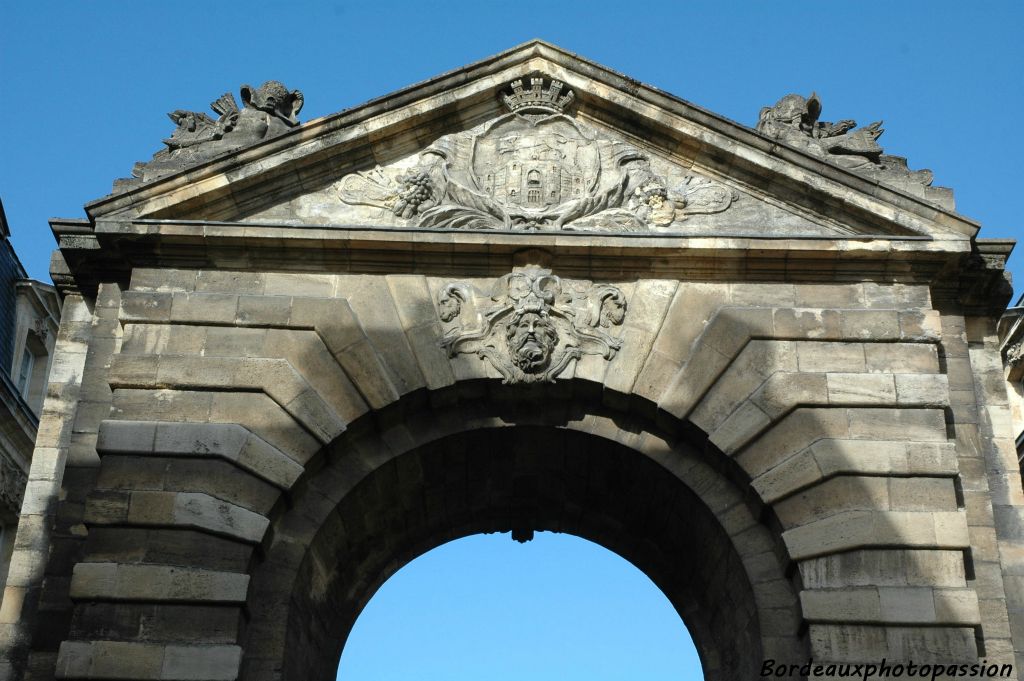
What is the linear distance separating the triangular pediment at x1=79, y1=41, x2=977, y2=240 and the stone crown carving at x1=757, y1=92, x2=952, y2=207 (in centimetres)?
47

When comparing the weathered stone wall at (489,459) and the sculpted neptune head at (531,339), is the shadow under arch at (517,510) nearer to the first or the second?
the weathered stone wall at (489,459)

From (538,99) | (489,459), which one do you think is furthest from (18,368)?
(538,99)

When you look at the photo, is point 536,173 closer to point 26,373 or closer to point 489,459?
point 489,459

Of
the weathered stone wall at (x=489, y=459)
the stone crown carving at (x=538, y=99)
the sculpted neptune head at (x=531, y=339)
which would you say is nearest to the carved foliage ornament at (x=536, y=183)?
the stone crown carving at (x=538, y=99)

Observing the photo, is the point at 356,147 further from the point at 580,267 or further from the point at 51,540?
the point at 51,540

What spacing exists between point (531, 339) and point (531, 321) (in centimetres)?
20

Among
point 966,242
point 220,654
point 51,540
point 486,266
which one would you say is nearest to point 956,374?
point 966,242

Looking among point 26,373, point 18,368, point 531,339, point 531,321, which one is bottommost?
point 531,339

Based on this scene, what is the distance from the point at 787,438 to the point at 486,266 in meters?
3.70

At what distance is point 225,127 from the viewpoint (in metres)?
15.5

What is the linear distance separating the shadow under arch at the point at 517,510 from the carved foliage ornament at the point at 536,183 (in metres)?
2.04

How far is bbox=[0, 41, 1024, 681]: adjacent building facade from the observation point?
41.7 ft

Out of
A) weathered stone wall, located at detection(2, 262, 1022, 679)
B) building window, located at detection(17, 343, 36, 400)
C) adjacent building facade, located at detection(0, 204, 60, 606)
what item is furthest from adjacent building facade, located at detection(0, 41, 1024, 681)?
building window, located at detection(17, 343, 36, 400)

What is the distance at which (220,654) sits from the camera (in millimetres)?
12203
